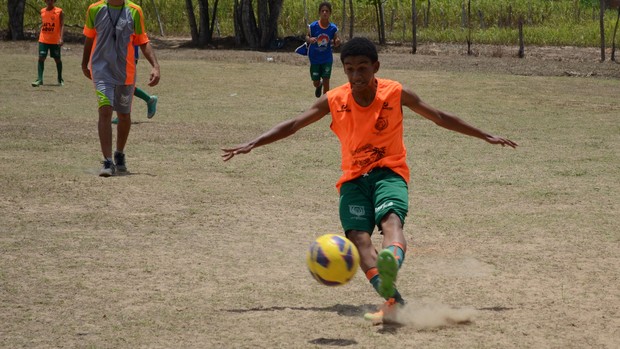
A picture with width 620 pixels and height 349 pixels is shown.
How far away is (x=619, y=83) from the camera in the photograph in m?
23.0

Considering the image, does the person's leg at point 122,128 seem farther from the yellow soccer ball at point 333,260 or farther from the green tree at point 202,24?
the green tree at point 202,24

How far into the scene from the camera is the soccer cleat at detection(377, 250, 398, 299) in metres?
5.40

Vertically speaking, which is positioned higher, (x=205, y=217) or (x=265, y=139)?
(x=265, y=139)

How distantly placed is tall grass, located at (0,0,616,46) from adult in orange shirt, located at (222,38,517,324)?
104ft

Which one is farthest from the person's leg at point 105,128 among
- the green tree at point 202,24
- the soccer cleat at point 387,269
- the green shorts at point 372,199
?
the green tree at point 202,24

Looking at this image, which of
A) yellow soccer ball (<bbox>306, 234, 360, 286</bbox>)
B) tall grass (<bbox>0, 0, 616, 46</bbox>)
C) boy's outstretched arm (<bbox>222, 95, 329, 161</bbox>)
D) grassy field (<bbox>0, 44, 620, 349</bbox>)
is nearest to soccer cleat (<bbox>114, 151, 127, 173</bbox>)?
grassy field (<bbox>0, 44, 620, 349</bbox>)

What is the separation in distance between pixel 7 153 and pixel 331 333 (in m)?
7.75

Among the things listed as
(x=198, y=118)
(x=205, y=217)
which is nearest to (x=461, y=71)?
(x=198, y=118)

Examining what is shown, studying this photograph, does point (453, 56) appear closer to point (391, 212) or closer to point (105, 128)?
point (105, 128)

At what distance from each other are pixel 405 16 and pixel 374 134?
37268 mm

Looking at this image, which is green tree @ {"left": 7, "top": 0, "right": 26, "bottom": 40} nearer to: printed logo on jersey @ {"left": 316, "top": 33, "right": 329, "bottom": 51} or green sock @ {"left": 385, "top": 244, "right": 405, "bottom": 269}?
printed logo on jersey @ {"left": 316, "top": 33, "right": 329, "bottom": 51}

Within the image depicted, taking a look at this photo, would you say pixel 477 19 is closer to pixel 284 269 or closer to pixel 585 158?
pixel 585 158

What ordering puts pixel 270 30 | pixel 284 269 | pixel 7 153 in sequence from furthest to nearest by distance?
pixel 270 30 → pixel 7 153 → pixel 284 269

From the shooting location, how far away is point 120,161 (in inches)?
445
